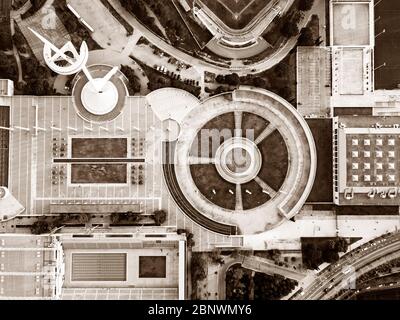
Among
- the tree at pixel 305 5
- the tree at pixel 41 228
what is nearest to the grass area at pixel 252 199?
the tree at pixel 305 5

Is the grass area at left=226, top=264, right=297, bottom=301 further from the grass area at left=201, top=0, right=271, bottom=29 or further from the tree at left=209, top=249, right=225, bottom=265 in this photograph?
the grass area at left=201, top=0, right=271, bottom=29

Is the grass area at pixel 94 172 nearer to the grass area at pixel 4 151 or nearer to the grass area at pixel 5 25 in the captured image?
the grass area at pixel 4 151

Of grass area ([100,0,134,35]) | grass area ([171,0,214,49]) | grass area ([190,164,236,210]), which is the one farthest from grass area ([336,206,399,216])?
grass area ([100,0,134,35])

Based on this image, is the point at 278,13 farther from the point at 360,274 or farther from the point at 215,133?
the point at 360,274

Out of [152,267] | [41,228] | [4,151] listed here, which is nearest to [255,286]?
[152,267]

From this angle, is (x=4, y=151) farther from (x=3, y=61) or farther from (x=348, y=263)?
(x=348, y=263)
